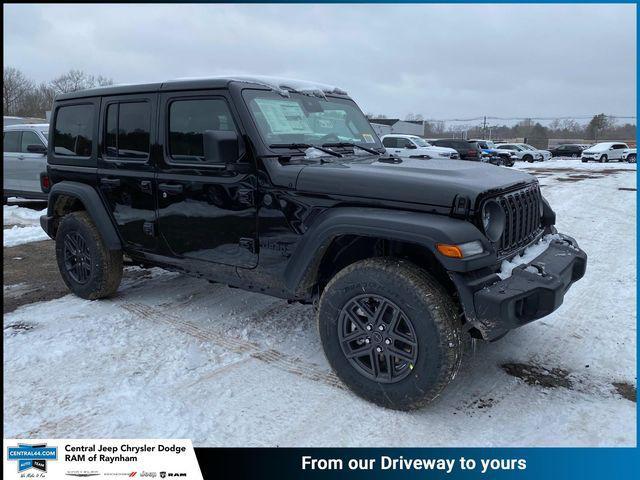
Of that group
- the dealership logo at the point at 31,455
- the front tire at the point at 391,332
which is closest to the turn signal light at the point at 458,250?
the front tire at the point at 391,332

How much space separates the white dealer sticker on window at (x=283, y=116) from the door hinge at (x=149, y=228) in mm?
1385

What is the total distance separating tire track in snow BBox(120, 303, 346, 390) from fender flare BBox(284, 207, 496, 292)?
0.60 metres

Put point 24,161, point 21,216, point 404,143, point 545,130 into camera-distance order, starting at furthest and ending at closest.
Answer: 1. point 545,130
2. point 404,143
3. point 24,161
4. point 21,216

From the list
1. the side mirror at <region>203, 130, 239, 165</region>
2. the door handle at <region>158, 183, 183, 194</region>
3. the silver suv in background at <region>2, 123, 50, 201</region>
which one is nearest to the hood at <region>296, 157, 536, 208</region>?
the side mirror at <region>203, 130, 239, 165</region>

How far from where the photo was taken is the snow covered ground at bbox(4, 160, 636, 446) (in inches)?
111

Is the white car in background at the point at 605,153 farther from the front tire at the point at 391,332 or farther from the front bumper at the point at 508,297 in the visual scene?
the front tire at the point at 391,332

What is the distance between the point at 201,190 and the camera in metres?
3.73

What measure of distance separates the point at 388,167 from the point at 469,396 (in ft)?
5.19

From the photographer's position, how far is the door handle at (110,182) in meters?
4.36

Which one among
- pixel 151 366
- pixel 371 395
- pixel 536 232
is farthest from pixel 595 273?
pixel 151 366

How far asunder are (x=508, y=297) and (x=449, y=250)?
15.3 inches

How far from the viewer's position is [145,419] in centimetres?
291

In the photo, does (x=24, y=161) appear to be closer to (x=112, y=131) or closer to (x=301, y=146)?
(x=112, y=131)

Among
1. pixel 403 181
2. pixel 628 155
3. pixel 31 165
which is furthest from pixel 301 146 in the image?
pixel 628 155
